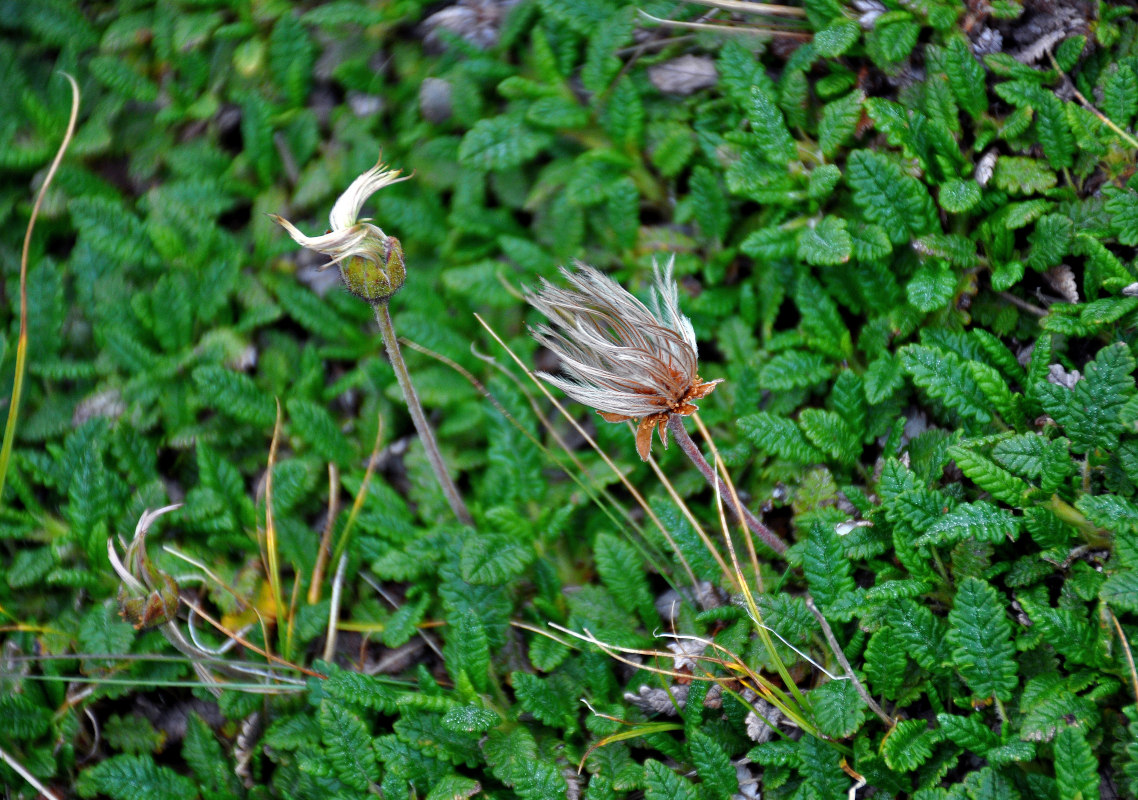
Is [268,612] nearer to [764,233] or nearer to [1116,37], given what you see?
[764,233]

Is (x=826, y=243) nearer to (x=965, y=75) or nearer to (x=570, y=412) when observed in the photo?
(x=965, y=75)

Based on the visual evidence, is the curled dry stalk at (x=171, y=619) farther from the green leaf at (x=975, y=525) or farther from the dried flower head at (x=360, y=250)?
the green leaf at (x=975, y=525)

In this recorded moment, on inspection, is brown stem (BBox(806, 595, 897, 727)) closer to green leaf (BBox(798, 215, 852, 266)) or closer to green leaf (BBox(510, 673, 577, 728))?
green leaf (BBox(510, 673, 577, 728))

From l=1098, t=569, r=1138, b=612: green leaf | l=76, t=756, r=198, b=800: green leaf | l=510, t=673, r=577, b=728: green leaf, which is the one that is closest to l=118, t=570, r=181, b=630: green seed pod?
l=76, t=756, r=198, b=800: green leaf

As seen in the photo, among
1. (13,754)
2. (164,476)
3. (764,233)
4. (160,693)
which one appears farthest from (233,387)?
(764,233)

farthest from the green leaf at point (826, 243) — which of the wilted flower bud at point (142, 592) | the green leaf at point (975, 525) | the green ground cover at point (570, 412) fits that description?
the wilted flower bud at point (142, 592)

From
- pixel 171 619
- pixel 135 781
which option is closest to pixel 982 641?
pixel 171 619
